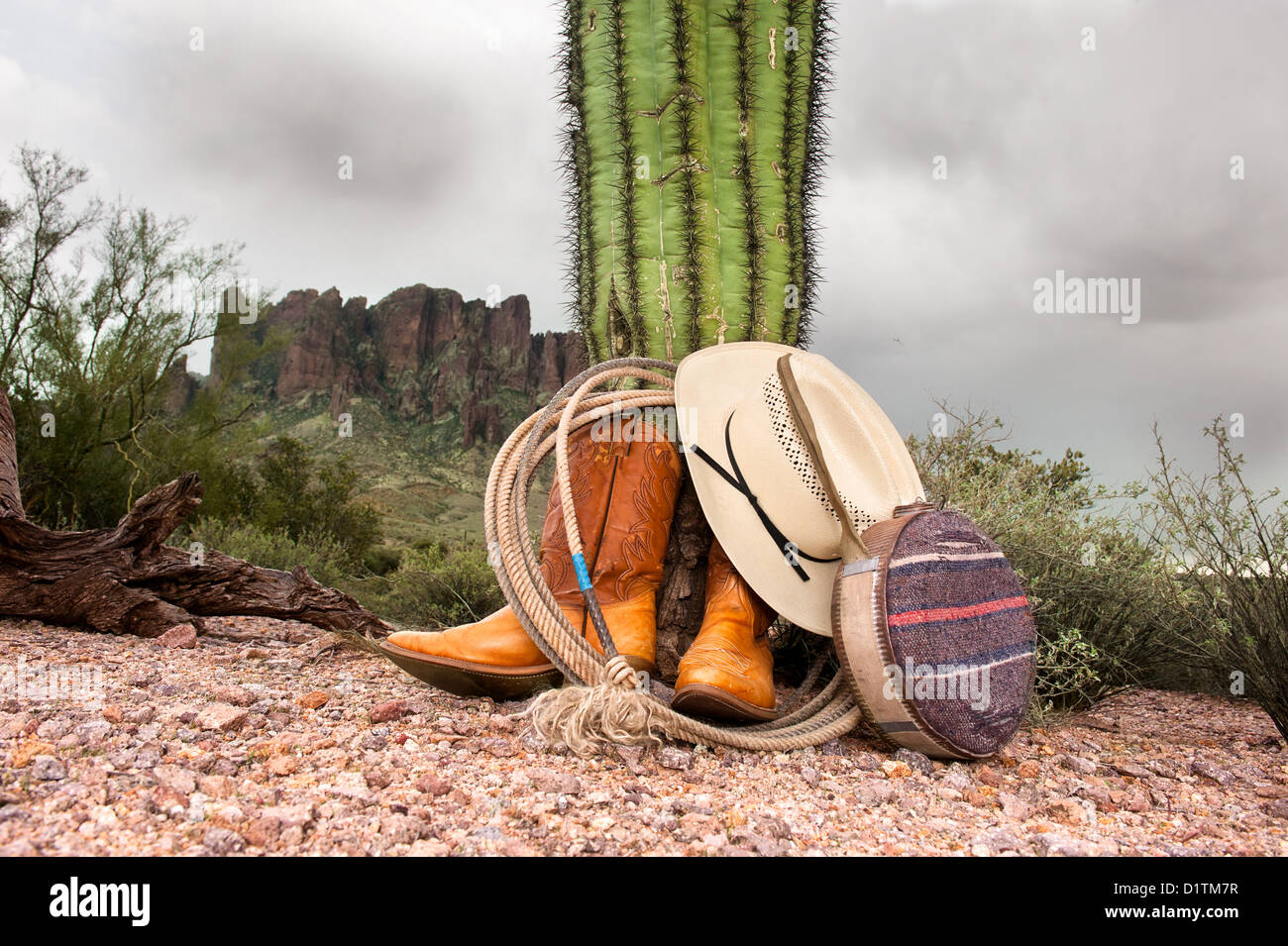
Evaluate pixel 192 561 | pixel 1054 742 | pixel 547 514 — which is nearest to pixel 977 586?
pixel 1054 742

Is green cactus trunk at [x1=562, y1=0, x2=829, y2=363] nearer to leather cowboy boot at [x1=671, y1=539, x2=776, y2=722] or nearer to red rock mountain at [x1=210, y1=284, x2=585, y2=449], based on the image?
leather cowboy boot at [x1=671, y1=539, x2=776, y2=722]

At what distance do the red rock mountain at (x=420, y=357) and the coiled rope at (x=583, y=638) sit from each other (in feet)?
101

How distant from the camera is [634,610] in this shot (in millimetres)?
2518

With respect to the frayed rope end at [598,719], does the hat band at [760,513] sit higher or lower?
higher

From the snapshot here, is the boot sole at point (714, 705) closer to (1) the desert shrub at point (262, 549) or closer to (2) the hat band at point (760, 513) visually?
(2) the hat band at point (760, 513)

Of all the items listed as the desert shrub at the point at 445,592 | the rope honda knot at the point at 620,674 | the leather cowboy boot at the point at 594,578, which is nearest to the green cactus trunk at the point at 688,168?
the leather cowboy boot at the point at 594,578

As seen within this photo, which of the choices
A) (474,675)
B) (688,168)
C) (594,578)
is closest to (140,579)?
(474,675)

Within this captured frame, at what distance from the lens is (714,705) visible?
2162 millimetres

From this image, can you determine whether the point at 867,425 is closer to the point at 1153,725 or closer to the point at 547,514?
the point at 547,514

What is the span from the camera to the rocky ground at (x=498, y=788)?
145 cm

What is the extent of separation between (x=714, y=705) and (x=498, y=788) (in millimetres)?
663

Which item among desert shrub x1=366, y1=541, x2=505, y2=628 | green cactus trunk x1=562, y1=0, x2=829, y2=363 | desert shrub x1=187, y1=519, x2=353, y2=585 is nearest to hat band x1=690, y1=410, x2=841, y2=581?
green cactus trunk x1=562, y1=0, x2=829, y2=363

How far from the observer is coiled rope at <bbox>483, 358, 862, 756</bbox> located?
200 cm

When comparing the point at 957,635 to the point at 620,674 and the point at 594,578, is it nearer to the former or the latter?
the point at 620,674
